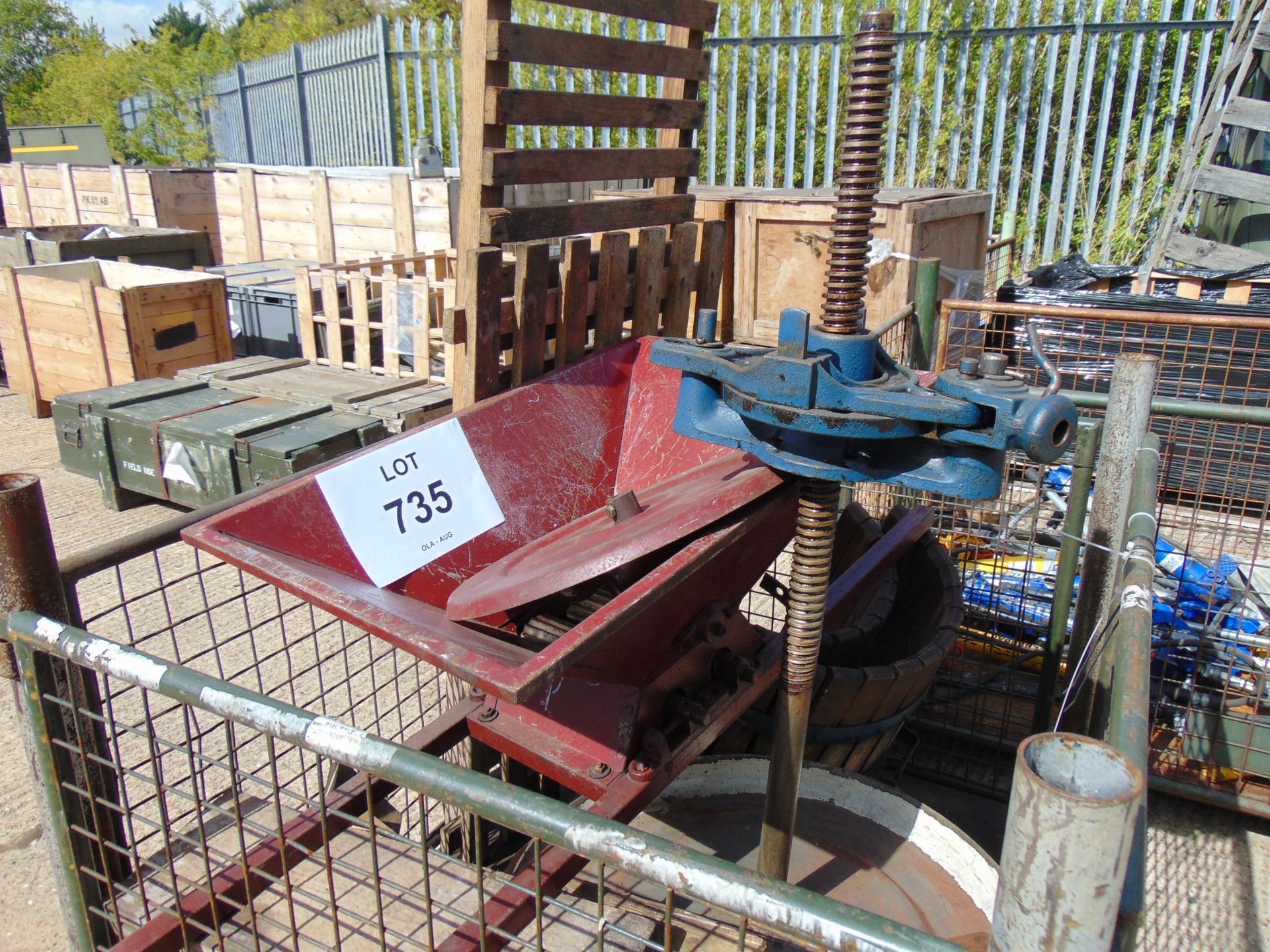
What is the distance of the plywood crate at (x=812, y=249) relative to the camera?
5266 mm

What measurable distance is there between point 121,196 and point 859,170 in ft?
40.7

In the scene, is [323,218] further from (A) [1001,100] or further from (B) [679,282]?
(B) [679,282]

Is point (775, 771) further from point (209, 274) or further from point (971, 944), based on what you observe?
point (209, 274)

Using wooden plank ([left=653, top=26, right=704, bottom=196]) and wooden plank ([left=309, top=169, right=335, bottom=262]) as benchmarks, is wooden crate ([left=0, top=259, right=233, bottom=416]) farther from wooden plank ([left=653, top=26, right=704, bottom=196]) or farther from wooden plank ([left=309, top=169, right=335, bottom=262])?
wooden plank ([left=653, top=26, right=704, bottom=196])

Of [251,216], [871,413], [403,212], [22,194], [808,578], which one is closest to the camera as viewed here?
[871,413]

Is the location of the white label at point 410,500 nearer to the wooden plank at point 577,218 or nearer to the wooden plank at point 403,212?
the wooden plank at point 577,218

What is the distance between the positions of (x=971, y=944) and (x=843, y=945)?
1235mm

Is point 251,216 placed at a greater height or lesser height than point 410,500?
greater

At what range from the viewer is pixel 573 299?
9.42 feet

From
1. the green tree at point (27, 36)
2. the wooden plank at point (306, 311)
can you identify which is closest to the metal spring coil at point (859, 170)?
the wooden plank at point (306, 311)

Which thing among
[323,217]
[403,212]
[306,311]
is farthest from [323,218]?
[306,311]

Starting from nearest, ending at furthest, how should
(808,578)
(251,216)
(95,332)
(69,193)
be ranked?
(808,578), (95,332), (251,216), (69,193)

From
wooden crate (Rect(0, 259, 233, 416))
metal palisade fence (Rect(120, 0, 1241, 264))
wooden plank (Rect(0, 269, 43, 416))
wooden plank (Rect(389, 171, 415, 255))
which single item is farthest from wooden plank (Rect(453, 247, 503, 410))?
metal palisade fence (Rect(120, 0, 1241, 264))

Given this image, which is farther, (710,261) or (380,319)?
(380,319)
